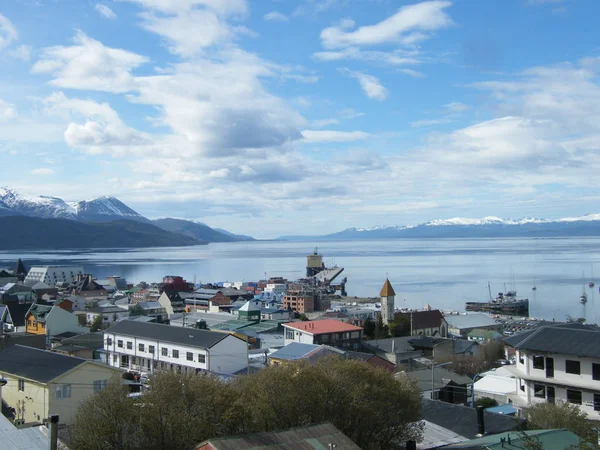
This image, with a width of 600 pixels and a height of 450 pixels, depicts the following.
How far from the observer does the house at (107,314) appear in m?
44.3

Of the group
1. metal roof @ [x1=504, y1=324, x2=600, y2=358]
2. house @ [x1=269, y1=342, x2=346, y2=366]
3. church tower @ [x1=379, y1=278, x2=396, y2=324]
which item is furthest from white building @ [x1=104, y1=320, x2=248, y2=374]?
church tower @ [x1=379, y1=278, x2=396, y2=324]

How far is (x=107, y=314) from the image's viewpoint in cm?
4638

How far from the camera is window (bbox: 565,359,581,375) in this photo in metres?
16.7

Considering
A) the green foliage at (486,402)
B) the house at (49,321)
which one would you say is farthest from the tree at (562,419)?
the house at (49,321)

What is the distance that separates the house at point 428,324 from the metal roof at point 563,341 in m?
25.7

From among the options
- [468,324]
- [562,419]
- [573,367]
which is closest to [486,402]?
[573,367]

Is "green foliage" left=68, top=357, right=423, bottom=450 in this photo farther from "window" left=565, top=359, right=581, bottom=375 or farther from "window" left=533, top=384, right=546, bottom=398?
"window" left=533, top=384, right=546, bottom=398

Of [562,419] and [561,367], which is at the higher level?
[561,367]

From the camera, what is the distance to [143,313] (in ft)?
160

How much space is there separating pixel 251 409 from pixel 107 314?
38294mm

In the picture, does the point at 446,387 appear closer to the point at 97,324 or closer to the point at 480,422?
the point at 480,422

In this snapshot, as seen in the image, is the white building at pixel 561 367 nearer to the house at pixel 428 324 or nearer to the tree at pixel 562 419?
the tree at pixel 562 419

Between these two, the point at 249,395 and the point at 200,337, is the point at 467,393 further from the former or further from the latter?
the point at 249,395

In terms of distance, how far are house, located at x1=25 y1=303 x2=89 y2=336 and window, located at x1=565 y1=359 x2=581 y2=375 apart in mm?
28405
